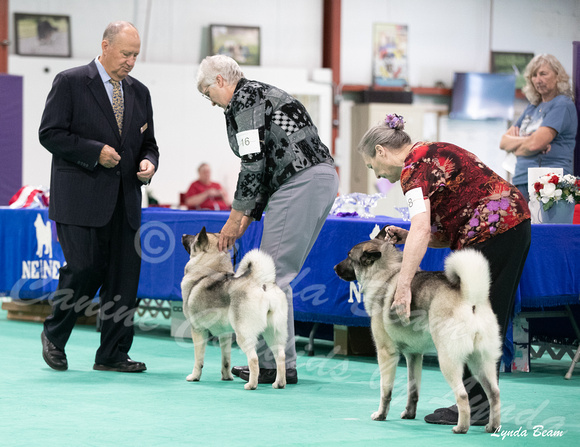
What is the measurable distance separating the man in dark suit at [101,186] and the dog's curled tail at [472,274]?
1801 mm

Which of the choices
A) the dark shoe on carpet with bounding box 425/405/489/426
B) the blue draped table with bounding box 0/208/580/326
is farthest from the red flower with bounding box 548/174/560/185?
the dark shoe on carpet with bounding box 425/405/489/426

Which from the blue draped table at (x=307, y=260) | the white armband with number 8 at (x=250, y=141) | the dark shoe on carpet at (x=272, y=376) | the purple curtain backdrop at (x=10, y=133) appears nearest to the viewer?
the white armband with number 8 at (x=250, y=141)

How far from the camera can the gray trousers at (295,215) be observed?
136 inches

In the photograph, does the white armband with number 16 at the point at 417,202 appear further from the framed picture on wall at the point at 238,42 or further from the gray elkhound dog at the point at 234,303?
the framed picture on wall at the point at 238,42

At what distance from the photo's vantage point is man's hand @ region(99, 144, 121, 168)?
3.68 meters

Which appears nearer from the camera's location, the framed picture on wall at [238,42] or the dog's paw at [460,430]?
the dog's paw at [460,430]

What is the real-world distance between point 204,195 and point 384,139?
26.0 feet

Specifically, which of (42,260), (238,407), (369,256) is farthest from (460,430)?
(42,260)

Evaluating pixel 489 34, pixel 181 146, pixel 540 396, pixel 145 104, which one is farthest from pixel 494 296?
pixel 489 34

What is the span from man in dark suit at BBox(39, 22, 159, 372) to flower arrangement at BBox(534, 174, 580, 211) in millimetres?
2022

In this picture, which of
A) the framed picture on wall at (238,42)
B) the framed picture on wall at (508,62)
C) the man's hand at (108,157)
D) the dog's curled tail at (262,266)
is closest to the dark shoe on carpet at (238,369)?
the dog's curled tail at (262,266)

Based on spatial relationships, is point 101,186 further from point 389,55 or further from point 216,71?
point 389,55

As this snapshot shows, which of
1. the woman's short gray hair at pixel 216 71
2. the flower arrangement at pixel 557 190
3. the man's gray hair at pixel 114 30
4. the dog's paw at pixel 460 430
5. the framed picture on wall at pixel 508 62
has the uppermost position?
the framed picture on wall at pixel 508 62

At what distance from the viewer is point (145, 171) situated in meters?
3.84
